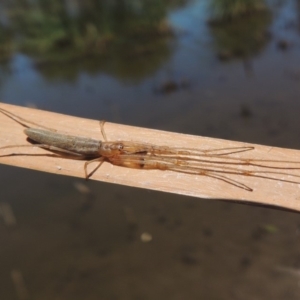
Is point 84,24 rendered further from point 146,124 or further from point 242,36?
point 146,124

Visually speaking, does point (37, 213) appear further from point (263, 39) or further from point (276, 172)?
point (263, 39)

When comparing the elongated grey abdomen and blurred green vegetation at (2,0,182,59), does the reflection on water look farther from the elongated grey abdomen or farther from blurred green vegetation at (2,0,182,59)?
the elongated grey abdomen

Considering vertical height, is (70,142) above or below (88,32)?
below

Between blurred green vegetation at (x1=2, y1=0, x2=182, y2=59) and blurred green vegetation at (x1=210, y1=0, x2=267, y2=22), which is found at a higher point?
blurred green vegetation at (x1=210, y1=0, x2=267, y2=22)

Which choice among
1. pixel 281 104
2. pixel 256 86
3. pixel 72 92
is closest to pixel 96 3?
pixel 72 92

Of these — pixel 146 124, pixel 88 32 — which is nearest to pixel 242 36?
pixel 88 32

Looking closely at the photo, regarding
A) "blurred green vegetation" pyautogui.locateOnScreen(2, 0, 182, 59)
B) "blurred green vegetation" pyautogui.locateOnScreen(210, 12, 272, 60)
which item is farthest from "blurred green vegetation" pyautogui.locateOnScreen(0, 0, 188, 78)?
"blurred green vegetation" pyautogui.locateOnScreen(210, 12, 272, 60)

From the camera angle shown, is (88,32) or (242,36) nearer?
(242,36)

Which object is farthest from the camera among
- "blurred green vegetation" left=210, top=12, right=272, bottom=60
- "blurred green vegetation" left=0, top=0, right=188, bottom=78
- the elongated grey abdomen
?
"blurred green vegetation" left=0, top=0, right=188, bottom=78
